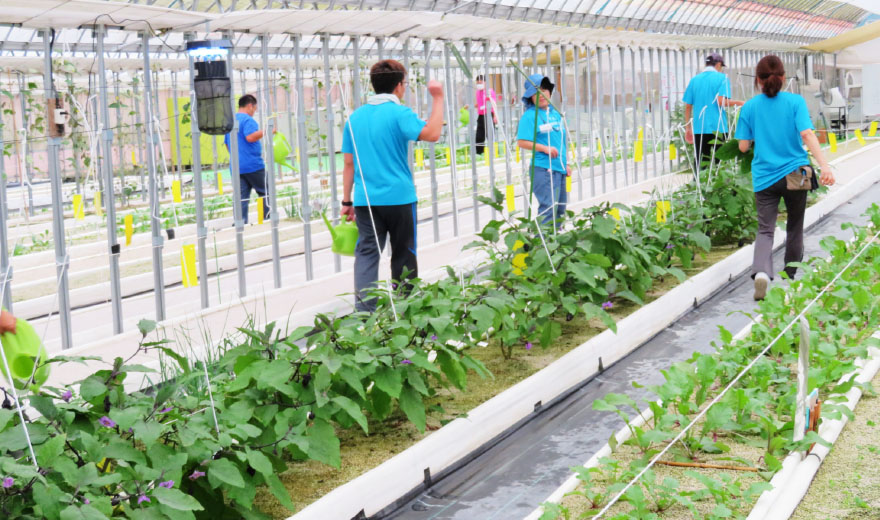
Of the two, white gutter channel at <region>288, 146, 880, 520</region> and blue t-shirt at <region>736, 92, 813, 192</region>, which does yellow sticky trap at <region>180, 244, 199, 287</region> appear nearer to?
white gutter channel at <region>288, 146, 880, 520</region>

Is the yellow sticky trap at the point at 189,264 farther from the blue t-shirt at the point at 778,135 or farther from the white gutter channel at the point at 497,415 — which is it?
the blue t-shirt at the point at 778,135

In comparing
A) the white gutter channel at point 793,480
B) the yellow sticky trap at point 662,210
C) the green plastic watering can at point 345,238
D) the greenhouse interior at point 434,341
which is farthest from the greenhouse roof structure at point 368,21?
the white gutter channel at point 793,480

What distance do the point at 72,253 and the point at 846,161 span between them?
11.2 metres

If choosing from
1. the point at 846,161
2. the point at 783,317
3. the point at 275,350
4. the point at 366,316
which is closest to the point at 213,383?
the point at 275,350

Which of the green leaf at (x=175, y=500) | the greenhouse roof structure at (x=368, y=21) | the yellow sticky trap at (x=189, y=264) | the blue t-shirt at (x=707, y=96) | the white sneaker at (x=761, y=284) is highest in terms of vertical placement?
the greenhouse roof structure at (x=368, y=21)

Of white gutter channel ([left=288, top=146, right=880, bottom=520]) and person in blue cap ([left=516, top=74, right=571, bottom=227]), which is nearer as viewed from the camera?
white gutter channel ([left=288, top=146, right=880, bottom=520])

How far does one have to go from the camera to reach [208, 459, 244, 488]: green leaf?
2828mm

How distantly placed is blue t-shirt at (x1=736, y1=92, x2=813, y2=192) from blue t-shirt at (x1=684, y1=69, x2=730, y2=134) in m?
2.61

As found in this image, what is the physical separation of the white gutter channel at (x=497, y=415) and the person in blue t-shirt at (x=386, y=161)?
1.11m

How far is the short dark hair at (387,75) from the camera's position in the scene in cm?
544

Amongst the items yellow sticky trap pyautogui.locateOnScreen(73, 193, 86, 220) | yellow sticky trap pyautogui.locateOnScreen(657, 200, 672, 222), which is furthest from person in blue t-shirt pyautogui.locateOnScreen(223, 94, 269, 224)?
yellow sticky trap pyautogui.locateOnScreen(657, 200, 672, 222)

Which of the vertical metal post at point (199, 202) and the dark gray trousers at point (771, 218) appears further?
the vertical metal post at point (199, 202)

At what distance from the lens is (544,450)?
4.12m

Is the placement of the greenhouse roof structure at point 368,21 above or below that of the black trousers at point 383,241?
above
